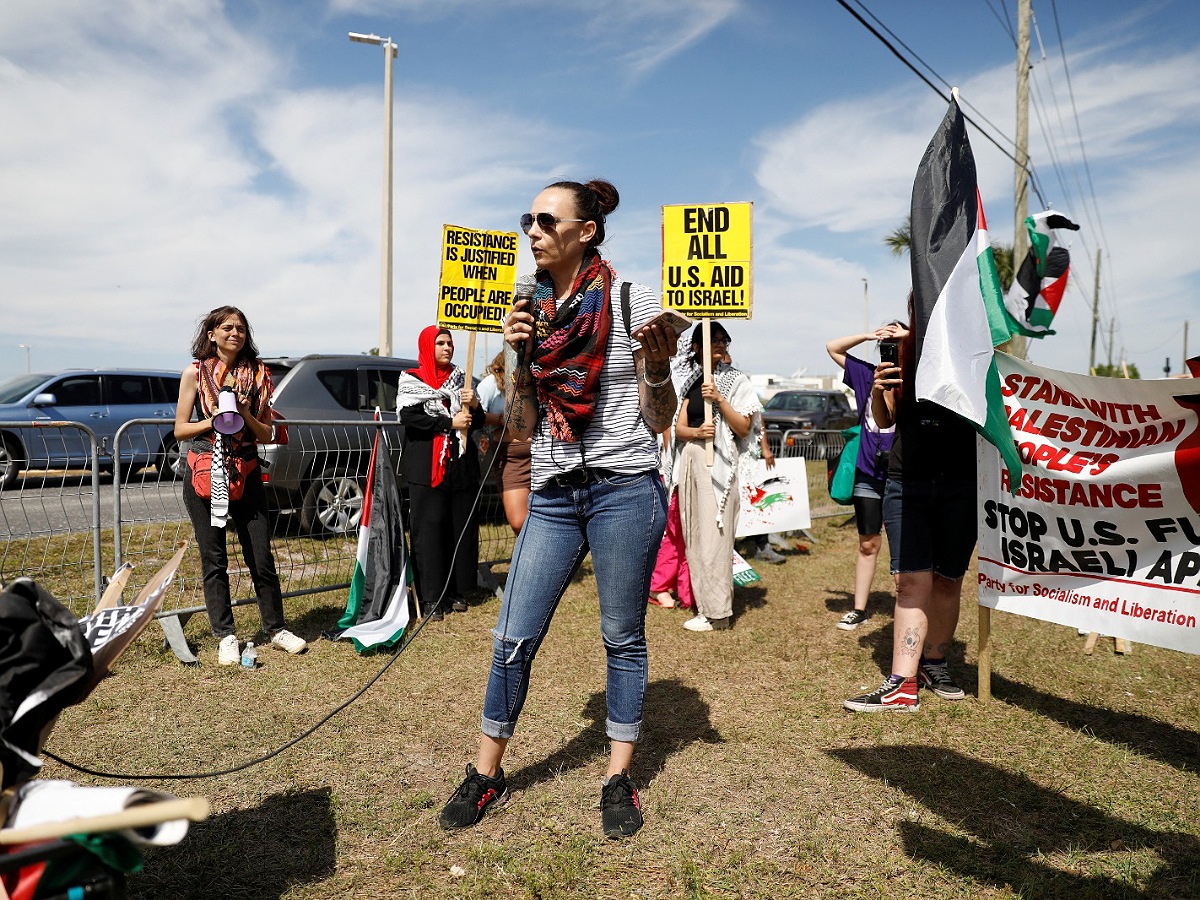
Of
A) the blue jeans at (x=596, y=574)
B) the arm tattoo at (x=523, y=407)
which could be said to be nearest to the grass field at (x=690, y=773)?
the blue jeans at (x=596, y=574)

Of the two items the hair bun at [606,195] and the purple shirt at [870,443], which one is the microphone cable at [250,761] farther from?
the purple shirt at [870,443]

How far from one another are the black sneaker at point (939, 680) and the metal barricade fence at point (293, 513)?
3522mm

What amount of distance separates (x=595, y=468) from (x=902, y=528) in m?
2.09

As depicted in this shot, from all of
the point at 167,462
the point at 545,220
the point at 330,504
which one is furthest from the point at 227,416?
the point at 545,220

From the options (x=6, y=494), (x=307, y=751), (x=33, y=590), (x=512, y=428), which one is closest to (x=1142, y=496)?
(x=512, y=428)

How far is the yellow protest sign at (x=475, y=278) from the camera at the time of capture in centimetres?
760

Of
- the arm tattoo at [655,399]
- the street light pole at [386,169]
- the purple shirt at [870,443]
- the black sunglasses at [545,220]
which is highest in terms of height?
the street light pole at [386,169]

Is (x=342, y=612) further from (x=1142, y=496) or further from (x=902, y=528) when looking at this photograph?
(x=1142, y=496)

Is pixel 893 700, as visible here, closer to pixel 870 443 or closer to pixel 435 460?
pixel 870 443

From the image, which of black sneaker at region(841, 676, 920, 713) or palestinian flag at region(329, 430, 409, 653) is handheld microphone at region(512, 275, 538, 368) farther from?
palestinian flag at region(329, 430, 409, 653)

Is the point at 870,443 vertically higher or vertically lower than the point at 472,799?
higher

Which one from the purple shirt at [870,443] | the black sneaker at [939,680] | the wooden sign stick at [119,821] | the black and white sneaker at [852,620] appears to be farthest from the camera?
the black and white sneaker at [852,620]

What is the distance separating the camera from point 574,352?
113 inches

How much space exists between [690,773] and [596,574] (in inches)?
44.9
